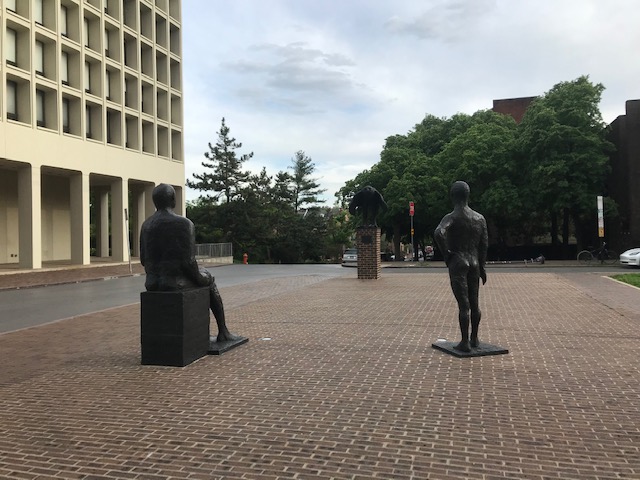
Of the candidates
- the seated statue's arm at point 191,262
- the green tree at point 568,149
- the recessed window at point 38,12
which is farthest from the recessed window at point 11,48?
the green tree at point 568,149

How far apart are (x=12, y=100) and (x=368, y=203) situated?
20.5m

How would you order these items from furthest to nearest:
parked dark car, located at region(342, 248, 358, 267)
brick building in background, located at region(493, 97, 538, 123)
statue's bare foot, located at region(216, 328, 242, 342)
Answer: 1. brick building in background, located at region(493, 97, 538, 123)
2. parked dark car, located at region(342, 248, 358, 267)
3. statue's bare foot, located at region(216, 328, 242, 342)

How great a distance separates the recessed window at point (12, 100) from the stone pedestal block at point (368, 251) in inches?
796

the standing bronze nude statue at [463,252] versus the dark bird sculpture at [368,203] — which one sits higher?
the dark bird sculpture at [368,203]

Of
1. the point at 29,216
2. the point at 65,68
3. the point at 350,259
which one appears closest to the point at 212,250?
the point at 350,259

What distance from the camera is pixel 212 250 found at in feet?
137

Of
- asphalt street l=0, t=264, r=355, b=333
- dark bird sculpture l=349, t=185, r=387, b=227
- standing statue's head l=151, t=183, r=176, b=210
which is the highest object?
dark bird sculpture l=349, t=185, r=387, b=227

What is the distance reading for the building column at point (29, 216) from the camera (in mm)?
28766

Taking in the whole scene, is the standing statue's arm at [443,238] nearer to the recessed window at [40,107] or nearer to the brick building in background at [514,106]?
the recessed window at [40,107]

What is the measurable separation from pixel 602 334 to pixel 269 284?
12.7 m

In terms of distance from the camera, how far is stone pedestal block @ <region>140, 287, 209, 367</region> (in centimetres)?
666

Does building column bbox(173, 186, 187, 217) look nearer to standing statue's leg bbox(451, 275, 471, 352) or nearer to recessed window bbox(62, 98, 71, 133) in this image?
recessed window bbox(62, 98, 71, 133)

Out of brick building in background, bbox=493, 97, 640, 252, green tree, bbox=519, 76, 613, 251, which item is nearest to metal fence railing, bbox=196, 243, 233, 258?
green tree, bbox=519, 76, 613, 251

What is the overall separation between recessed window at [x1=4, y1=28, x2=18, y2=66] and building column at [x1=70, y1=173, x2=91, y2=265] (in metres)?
6.91
